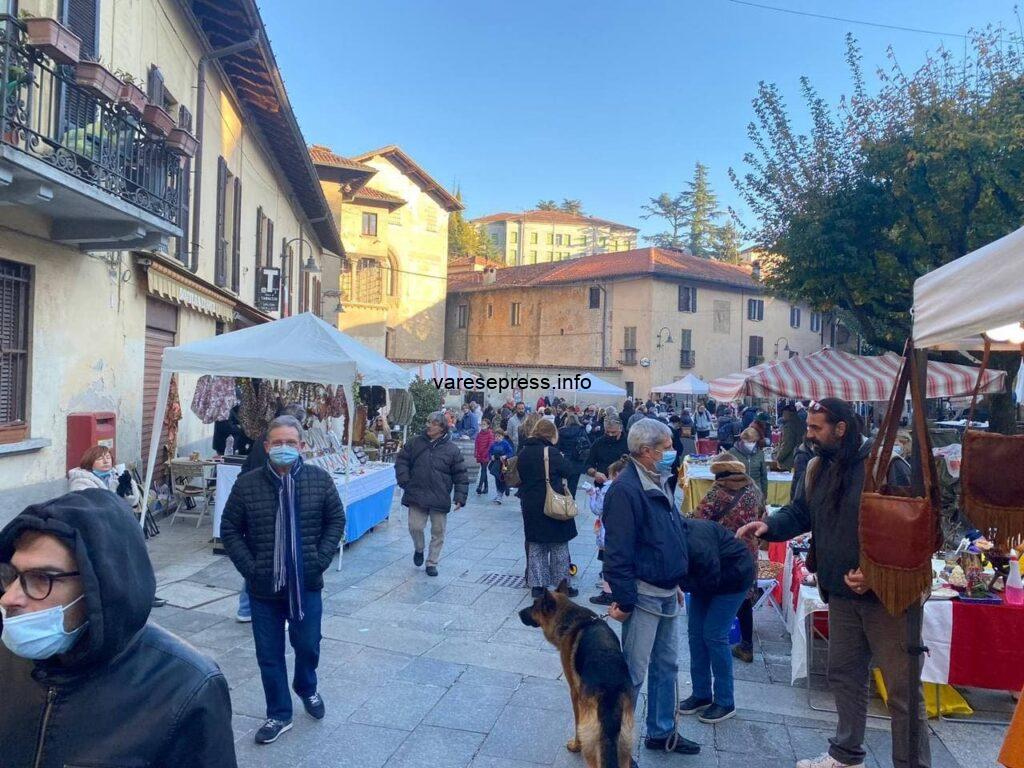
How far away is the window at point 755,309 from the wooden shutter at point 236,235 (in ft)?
110

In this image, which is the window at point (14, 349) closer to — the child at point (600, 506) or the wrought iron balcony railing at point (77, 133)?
the wrought iron balcony railing at point (77, 133)

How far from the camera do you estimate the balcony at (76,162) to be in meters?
5.83

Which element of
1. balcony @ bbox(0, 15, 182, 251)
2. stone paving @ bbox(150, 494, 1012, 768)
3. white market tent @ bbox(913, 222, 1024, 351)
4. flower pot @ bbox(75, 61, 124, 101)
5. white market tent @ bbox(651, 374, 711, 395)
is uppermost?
flower pot @ bbox(75, 61, 124, 101)

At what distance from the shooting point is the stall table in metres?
8.60

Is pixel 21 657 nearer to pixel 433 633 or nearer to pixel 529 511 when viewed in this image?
pixel 433 633

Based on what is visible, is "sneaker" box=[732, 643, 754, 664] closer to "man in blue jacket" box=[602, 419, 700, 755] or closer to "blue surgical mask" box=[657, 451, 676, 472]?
"blue surgical mask" box=[657, 451, 676, 472]

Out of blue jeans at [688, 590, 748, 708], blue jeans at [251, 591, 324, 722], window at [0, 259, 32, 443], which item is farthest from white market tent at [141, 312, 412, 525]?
blue jeans at [688, 590, 748, 708]

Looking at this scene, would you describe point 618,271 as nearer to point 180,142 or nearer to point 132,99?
point 180,142

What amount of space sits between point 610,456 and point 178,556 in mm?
4986

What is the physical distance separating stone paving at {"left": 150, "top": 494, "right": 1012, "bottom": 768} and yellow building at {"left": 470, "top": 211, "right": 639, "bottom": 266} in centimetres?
7593

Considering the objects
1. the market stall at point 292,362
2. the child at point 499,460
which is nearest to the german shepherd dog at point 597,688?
the market stall at point 292,362

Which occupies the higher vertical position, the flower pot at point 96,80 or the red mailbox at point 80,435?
the flower pot at point 96,80

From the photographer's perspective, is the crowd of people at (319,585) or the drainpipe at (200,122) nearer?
the crowd of people at (319,585)

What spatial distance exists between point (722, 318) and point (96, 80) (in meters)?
38.6
